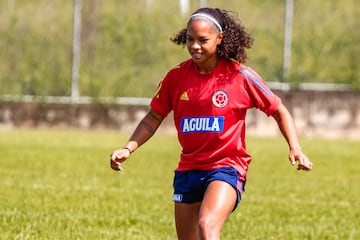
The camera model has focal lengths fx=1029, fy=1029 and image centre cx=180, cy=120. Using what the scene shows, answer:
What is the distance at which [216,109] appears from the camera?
20.3 ft

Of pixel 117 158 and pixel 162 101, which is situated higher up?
pixel 162 101

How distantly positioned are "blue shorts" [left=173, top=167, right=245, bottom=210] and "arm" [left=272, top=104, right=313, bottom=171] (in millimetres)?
363

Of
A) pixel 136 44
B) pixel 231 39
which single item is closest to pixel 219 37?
pixel 231 39

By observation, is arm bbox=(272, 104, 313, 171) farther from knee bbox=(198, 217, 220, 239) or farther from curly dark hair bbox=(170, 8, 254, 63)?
knee bbox=(198, 217, 220, 239)

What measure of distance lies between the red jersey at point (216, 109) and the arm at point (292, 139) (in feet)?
0.21

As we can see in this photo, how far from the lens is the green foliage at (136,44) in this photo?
24.4 metres

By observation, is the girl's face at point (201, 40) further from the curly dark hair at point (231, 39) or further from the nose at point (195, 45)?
the curly dark hair at point (231, 39)

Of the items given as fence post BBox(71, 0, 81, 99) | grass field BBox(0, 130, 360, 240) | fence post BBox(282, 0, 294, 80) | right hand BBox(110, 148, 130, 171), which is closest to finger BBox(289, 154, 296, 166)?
right hand BBox(110, 148, 130, 171)

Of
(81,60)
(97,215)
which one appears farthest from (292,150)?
(81,60)

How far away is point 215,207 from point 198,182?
1.20 feet

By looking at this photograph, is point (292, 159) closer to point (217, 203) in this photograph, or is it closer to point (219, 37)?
point (217, 203)

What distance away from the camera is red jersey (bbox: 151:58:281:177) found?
6.18 meters

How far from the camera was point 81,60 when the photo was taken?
2500cm

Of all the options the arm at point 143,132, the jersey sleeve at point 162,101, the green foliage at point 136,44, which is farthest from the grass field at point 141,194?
the green foliage at point 136,44
